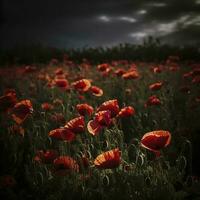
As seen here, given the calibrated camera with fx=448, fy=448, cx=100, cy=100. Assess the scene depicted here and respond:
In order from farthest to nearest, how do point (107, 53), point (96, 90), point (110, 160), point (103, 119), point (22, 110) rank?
point (107, 53) → point (96, 90) → point (22, 110) → point (103, 119) → point (110, 160)

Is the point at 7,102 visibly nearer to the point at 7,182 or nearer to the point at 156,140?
the point at 7,182

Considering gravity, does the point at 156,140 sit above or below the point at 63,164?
above

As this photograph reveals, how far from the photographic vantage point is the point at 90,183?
2.39 meters

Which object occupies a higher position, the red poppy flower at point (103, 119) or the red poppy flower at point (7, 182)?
the red poppy flower at point (103, 119)

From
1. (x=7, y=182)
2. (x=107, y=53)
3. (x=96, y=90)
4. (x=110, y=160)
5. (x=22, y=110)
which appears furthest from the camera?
(x=107, y=53)

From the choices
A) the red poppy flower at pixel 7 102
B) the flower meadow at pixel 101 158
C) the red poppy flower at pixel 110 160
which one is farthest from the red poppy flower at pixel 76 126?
the red poppy flower at pixel 7 102

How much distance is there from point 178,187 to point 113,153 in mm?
928

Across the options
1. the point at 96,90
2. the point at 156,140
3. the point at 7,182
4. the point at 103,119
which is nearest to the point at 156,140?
the point at 156,140

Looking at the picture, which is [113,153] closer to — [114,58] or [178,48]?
[114,58]

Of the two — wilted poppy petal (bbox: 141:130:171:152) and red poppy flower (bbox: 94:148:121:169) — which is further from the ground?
wilted poppy petal (bbox: 141:130:171:152)

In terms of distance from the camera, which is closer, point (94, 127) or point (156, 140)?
point (156, 140)

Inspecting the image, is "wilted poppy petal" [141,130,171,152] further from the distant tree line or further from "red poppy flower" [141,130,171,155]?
the distant tree line

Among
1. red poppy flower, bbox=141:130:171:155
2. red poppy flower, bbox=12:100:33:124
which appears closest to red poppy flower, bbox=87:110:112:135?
red poppy flower, bbox=141:130:171:155

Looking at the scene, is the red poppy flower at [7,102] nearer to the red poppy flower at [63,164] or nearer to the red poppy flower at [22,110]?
the red poppy flower at [22,110]
